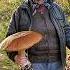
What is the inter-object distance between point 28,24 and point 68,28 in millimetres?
574

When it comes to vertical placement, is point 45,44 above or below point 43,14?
below

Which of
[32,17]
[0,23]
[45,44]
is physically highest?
[32,17]

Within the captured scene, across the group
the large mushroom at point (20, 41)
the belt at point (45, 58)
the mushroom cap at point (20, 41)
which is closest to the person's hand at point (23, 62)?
the large mushroom at point (20, 41)

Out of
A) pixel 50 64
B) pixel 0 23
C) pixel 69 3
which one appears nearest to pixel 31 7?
pixel 50 64

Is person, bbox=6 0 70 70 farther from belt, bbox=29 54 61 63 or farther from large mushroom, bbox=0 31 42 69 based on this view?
large mushroom, bbox=0 31 42 69

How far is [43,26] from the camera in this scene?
16.6 feet

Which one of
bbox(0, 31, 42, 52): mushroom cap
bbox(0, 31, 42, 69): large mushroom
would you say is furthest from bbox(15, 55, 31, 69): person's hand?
bbox(0, 31, 42, 52): mushroom cap

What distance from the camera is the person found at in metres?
5.05

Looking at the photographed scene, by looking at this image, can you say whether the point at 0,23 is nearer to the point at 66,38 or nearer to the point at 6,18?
the point at 6,18

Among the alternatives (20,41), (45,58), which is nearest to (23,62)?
(20,41)

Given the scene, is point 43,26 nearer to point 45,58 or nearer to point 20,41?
point 45,58

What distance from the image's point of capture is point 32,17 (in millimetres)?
5078

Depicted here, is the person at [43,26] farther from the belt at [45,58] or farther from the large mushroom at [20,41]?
the large mushroom at [20,41]

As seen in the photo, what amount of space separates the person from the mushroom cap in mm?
372
